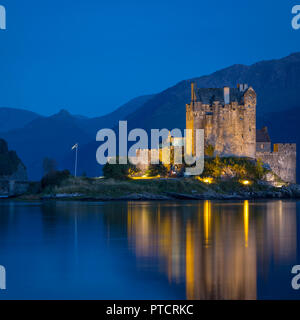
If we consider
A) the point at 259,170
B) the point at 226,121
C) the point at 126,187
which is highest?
the point at 226,121

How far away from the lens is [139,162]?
76250 millimetres

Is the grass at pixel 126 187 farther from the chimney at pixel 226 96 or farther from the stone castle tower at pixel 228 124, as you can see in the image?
the chimney at pixel 226 96

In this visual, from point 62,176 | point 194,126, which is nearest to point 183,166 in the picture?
point 194,126

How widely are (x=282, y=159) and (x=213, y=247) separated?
57268mm

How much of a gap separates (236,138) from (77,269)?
5910 cm

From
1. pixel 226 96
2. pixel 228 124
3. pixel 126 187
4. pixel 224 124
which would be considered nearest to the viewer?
pixel 126 187

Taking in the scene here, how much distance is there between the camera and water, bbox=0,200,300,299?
51.8ft

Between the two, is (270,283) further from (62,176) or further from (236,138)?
(236,138)

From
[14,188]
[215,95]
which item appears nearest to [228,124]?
[215,95]

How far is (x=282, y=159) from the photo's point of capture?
79.2 metres

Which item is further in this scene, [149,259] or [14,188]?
[14,188]

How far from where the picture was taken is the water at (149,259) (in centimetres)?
1577

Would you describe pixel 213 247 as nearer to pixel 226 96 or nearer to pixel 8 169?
pixel 226 96

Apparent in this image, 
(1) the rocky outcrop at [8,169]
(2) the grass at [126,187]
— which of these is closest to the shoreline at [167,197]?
(2) the grass at [126,187]
